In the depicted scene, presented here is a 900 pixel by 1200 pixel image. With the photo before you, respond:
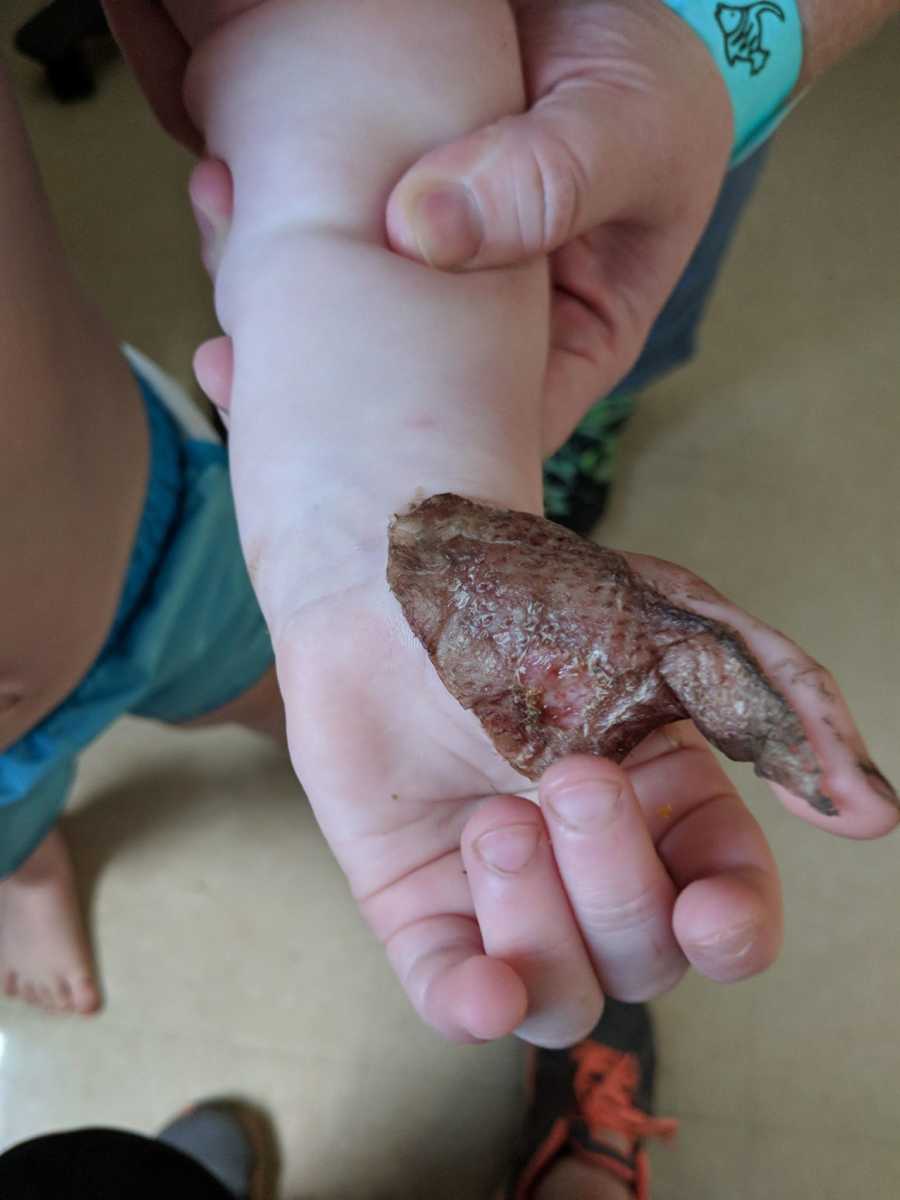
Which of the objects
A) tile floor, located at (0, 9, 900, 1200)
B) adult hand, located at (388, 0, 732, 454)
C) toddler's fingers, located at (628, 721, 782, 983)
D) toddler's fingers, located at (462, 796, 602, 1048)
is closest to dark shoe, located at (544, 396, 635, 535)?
tile floor, located at (0, 9, 900, 1200)

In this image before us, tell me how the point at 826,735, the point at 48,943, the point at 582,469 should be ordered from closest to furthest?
the point at 826,735
the point at 48,943
the point at 582,469

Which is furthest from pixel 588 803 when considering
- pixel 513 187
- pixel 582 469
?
pixel 582 469

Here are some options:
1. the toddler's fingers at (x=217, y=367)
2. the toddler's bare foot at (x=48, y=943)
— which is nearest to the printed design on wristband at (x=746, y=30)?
the toddler's fingers at (x=217, y=367)

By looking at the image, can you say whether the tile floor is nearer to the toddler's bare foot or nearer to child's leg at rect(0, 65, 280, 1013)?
the toddler's bare foot

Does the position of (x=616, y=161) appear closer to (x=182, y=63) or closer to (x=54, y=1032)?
(x=182, y=63)

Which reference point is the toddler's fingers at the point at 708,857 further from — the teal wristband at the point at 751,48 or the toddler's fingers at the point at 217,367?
the teal wristband at the point at 751,48

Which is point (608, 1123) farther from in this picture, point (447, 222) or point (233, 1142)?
point (447, 222)
